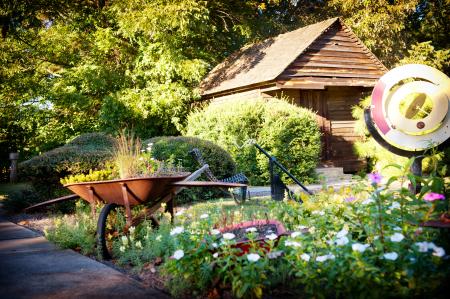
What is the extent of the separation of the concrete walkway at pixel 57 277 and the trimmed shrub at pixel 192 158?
4.46 m

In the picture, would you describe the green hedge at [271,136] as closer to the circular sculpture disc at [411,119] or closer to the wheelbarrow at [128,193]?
the circular sculpture disc at [411,119]

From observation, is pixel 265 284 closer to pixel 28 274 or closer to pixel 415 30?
pixel 28 274

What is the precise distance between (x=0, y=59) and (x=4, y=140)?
11.5 ft

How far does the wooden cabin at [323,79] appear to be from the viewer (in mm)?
15156

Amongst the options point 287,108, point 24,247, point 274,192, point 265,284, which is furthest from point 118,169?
point 287,108

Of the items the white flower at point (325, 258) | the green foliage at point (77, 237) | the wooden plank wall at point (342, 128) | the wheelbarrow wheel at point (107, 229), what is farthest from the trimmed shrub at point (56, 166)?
the wooden plank wall at point (342, 128)

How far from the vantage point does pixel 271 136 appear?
40.5 ft

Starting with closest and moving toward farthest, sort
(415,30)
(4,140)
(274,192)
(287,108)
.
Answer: (274,192), (287,108), (4,140), (415,30)

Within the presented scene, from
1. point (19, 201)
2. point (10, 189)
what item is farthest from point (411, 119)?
point (10, 189)

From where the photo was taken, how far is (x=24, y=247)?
4.82 meters

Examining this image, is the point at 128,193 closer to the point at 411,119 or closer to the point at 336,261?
the point at 336,261

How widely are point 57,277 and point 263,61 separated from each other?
14536 mm

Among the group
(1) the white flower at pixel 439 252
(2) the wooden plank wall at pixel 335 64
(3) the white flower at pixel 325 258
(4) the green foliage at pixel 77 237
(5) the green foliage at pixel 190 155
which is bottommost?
(4) the green foliage at pixel 77 237

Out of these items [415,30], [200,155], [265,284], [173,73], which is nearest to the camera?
[265,284]
